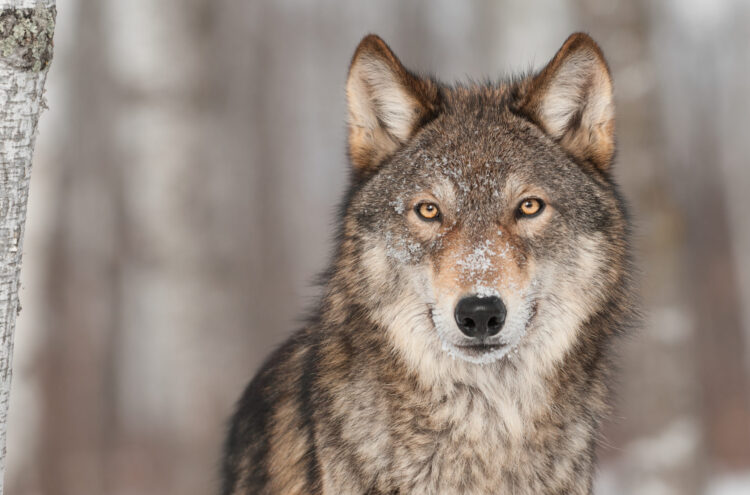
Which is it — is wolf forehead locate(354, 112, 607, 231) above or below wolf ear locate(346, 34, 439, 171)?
below

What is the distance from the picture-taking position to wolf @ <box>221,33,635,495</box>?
10.5 ft

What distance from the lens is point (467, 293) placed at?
9.88 feet

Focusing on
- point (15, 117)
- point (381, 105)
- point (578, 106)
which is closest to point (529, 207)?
point (578, 106)

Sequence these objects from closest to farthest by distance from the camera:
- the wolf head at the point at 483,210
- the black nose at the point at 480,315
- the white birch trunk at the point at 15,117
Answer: the white birch trunk at the point at 15,117 < the black nose at the point at 480,315 < the wolf head at the point at 483,210

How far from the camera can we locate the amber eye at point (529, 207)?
329 centimetres

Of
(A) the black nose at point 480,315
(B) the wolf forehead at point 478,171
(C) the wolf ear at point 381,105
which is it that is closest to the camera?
(A) the black nose at point 480,315

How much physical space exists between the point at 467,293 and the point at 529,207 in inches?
21.0

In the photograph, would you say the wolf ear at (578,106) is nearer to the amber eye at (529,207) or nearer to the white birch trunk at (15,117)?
the amber eye at (529,207)

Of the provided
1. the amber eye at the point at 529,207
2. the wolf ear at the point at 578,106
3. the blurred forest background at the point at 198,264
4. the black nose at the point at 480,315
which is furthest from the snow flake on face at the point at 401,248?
the wolf ear at the point at 578,106

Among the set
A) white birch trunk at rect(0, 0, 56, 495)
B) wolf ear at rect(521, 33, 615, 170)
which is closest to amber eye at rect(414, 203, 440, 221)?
wolf ear at rect(521, 33, 615, 170)

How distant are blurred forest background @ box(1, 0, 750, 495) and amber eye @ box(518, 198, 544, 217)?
96cm

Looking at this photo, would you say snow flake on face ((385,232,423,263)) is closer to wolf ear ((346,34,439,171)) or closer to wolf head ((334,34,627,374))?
wolf head ((334,34,627,374))

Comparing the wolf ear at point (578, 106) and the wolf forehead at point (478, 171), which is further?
the wolf ear at point (578, 106)

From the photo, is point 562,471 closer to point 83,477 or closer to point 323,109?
point 83,477
